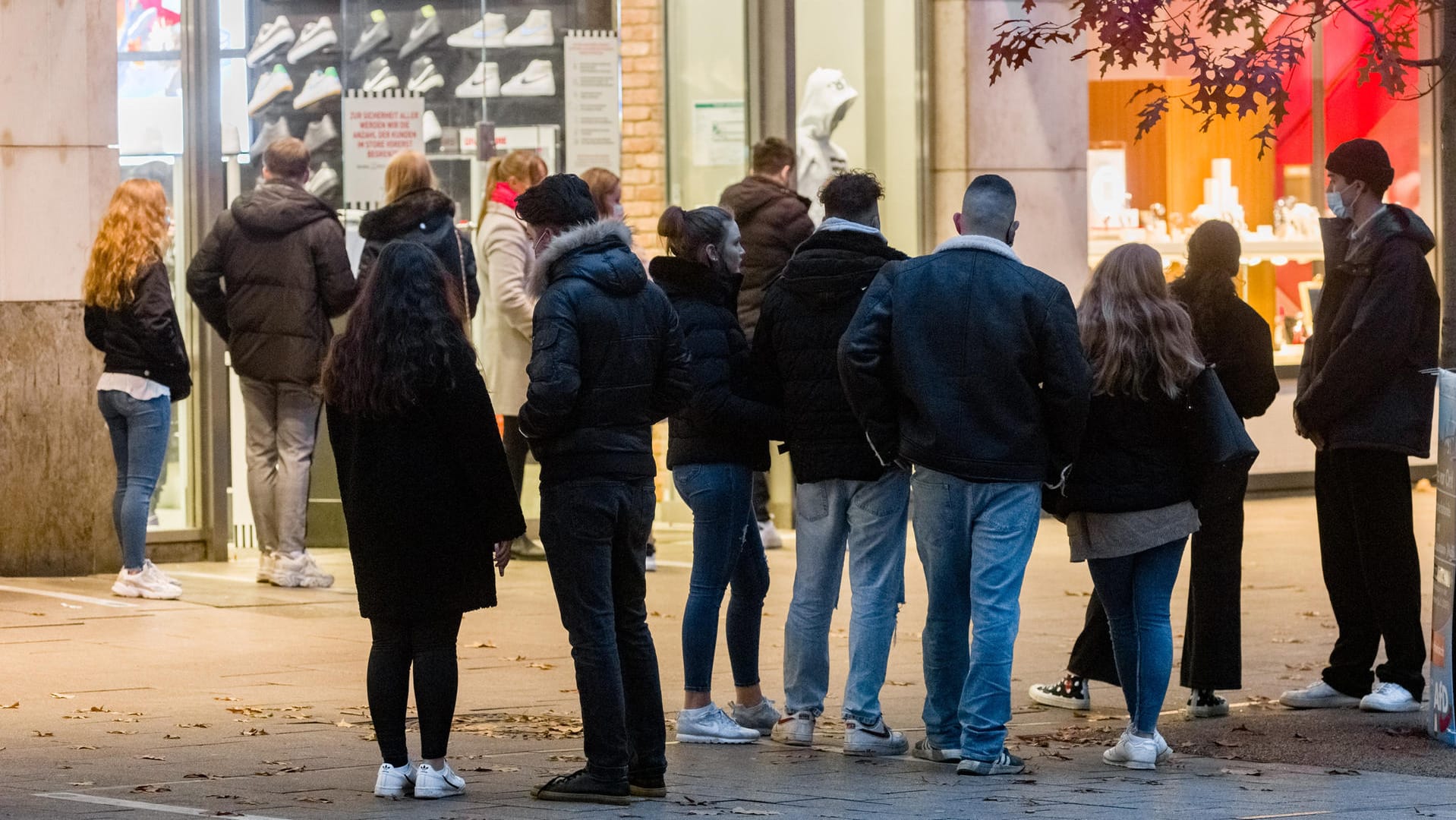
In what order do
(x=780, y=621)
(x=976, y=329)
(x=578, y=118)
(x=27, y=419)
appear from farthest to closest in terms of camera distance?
1. (x=578, y=118)
2. (x=27, y=419)
3. (x=780, y=621)
4. (x=976, y=329)

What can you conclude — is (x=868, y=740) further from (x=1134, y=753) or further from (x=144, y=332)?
(x=144, y=332)

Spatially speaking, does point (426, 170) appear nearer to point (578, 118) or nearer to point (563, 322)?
point (578, 118)

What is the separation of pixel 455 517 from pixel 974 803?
1.70m

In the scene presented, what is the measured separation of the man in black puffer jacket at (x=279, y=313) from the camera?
11727 mm

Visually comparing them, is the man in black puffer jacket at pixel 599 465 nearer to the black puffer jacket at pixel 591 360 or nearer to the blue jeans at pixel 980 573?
Answer: the black puffer jacket at pixel 591 360

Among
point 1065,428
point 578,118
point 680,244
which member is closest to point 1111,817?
point 1065,428

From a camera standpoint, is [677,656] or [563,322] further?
[677,656]

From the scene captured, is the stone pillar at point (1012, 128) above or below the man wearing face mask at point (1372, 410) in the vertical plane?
above

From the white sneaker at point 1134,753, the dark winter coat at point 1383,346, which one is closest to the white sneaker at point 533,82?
the dark winter coat at point 1383,346

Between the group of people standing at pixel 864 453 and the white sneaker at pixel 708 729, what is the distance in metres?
0.01

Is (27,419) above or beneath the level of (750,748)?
above

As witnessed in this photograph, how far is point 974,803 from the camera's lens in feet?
21.9

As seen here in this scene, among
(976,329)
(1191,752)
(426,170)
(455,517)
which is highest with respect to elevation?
(426,170)

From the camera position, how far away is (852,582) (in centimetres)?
781
